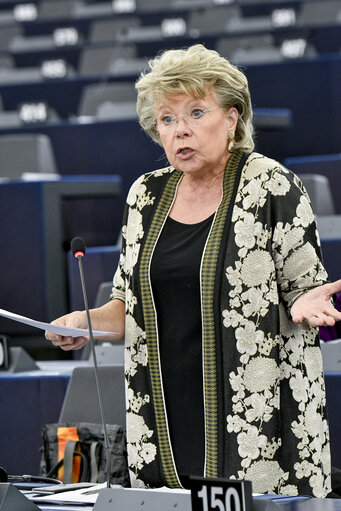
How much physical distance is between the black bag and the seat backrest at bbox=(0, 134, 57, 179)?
2369 millimetres

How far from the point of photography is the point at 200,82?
1689 millimetres

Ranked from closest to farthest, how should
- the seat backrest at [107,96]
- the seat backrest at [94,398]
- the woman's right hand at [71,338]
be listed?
the woman's right hand at [71,338] → the seat backrest at [94,398] → the seat backrest at [107,96]

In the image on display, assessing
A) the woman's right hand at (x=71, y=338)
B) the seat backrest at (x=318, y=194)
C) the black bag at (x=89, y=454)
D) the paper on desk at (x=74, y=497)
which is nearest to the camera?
the paper on desk at (x=74, y=497)

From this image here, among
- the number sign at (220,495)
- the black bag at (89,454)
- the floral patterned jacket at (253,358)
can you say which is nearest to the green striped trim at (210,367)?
the floral patterned jacket at (253,358)

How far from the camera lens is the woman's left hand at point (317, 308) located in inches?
59.9

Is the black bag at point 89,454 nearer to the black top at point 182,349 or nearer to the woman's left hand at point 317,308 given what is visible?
the black top at point 182,349

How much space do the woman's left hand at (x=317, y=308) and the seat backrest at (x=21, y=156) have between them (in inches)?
120

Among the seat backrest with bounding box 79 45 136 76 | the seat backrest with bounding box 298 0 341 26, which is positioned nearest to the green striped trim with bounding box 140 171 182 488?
the seat backrest with bounding box 79 45 136 76

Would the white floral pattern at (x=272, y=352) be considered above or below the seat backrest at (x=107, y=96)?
below

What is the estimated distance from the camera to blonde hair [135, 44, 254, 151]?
5.56 ft

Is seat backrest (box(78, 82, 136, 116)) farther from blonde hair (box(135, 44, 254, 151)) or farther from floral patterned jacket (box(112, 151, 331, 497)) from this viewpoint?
floral patterned jacket (box(112, 151, 331, 497))

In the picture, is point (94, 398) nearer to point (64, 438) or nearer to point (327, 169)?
point (64, 438)

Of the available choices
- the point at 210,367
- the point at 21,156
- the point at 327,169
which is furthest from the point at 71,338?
the point at 21,156

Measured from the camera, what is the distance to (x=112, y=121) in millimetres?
4762
